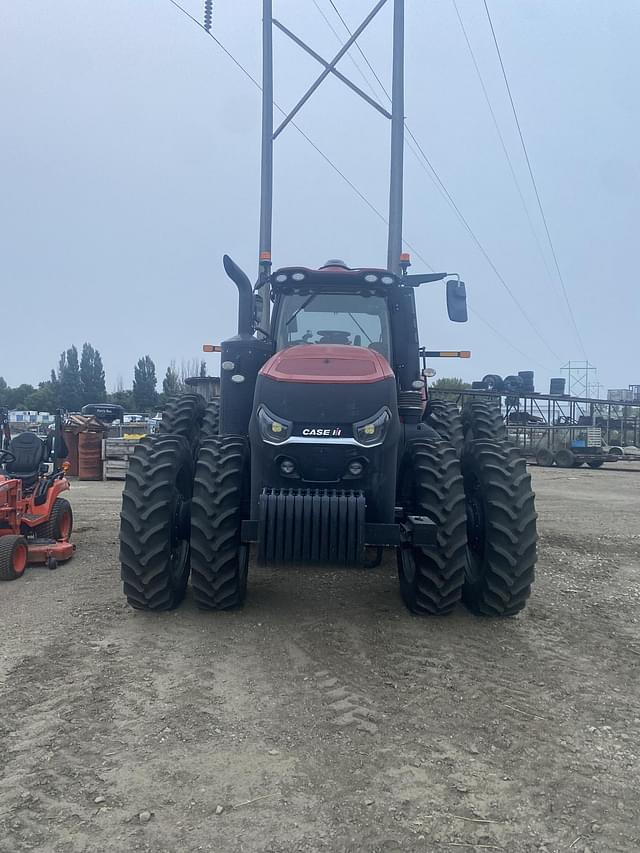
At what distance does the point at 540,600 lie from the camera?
667 cm

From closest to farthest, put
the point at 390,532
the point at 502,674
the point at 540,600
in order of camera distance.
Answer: the point at 502,674, the point at 390,532, the point at 540,600

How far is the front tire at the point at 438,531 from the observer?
17.7 ft

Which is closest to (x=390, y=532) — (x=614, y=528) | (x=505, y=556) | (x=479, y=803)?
(x=505, y=556)

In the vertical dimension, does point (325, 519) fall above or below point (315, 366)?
below

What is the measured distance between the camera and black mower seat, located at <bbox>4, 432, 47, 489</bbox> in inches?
343

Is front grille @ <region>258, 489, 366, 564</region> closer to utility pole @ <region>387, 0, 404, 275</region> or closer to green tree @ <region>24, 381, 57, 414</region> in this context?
utility pole @ <region>387, 0, 404, 275</region>

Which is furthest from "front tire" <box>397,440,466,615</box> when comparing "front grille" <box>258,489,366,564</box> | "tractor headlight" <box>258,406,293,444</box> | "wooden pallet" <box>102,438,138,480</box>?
"wooden pallet" <box>102,438,138,480</box>

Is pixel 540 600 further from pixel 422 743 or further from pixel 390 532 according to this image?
pixel 422 743

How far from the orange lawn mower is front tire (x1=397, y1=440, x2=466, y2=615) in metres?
4.10

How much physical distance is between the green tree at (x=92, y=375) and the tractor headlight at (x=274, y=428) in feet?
239

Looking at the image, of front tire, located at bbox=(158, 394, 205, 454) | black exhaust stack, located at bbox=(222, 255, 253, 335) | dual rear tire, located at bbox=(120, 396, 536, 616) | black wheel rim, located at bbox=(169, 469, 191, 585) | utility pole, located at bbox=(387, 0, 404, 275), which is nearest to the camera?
dual rear tire, located at bbox=(120, 396, 536, 616)

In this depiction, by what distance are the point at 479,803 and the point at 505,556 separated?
259 centimetres

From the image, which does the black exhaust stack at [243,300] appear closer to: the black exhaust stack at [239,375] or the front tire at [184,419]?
the black exhaust stack at [239,375]

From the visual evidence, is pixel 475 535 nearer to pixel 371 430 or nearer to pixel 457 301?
pixel 371 430
